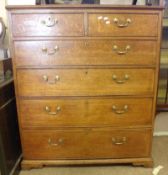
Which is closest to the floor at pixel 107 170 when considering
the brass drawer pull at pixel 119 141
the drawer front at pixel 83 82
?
the brass drawer pull at pixel 119 141

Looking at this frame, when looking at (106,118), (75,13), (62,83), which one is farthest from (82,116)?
(75,13)

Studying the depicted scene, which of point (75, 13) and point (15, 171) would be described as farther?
point (15, 171)

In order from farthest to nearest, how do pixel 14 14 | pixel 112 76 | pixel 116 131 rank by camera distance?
pixel 116 131, pixel 112 76, pixel 14 14

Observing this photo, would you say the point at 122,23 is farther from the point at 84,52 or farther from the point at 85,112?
the point at 85,112

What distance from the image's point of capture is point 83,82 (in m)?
1.41

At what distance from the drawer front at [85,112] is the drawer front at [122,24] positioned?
45cm

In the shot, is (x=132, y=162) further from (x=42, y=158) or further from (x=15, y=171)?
(x=15, y=171)

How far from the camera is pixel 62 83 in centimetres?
141

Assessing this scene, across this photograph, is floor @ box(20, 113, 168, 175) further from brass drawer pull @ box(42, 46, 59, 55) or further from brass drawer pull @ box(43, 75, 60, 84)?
brass drawer pull @ box(42, 46, 59, 55)

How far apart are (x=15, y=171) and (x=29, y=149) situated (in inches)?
7.0

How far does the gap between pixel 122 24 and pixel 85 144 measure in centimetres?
89

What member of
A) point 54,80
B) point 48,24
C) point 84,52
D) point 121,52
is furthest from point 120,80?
point 48,24

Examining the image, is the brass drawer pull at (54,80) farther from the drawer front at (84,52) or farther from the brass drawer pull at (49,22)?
the brass drawer pull at (49,22)

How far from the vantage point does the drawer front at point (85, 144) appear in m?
1.53
